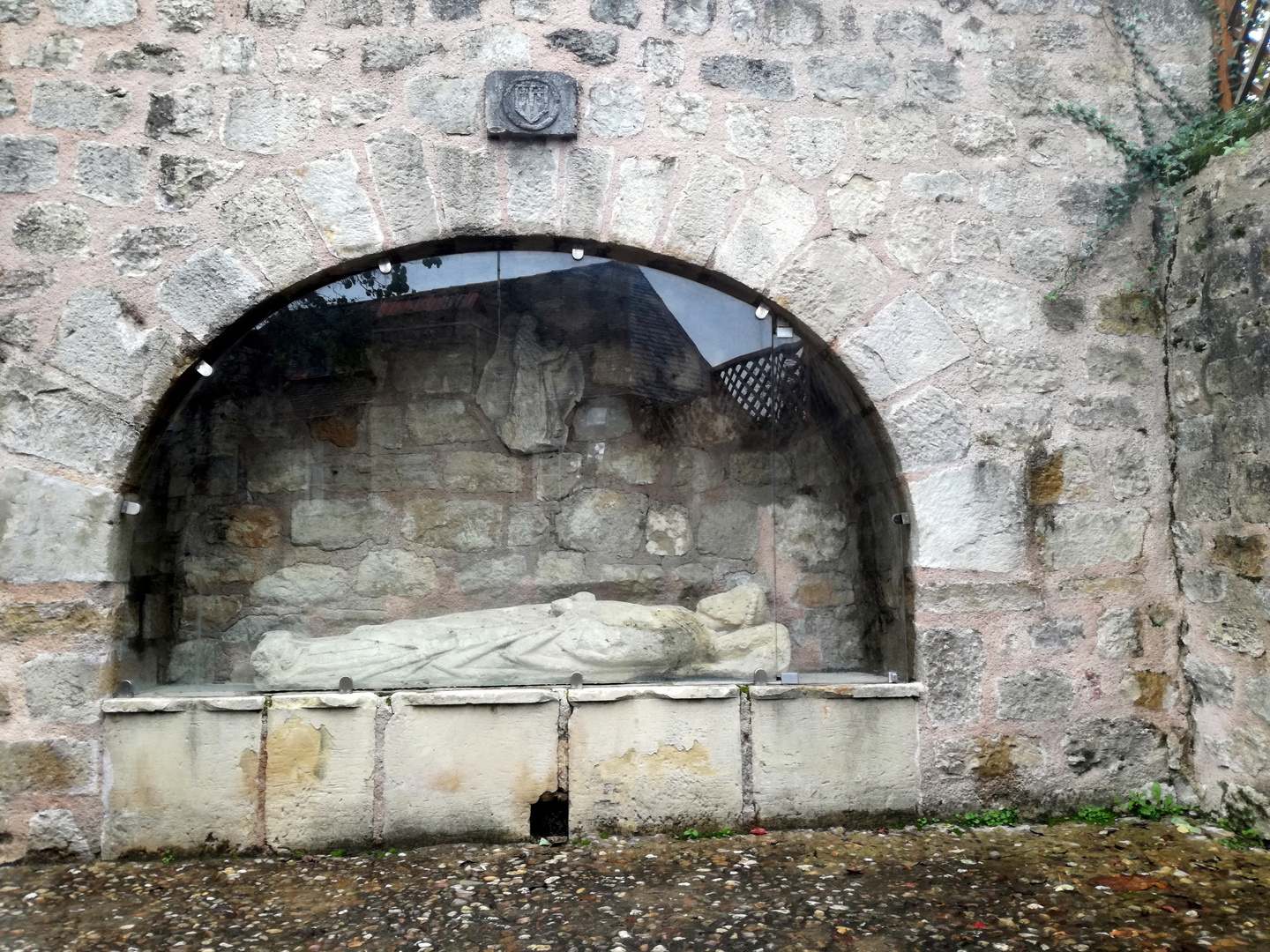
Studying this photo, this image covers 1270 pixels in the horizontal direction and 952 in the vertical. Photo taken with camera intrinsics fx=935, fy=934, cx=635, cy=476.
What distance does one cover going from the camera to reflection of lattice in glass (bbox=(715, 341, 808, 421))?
10.3ft

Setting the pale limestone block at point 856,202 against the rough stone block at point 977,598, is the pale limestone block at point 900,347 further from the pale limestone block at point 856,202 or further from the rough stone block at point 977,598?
the rough stone block at point 977,598

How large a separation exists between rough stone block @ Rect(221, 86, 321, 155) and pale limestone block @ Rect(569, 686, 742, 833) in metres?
1.95

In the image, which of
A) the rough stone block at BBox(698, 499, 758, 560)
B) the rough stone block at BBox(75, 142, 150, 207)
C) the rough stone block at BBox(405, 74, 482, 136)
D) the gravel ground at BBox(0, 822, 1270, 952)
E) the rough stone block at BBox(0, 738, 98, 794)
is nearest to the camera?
the gravel ground at BBox(0, 822, 1270, 952)

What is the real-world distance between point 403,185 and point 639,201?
0.73 metres

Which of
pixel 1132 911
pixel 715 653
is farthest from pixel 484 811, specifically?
pixel 1132 911

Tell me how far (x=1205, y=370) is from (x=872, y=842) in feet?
5.87

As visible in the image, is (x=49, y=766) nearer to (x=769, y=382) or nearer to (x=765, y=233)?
(x=769, y=382)

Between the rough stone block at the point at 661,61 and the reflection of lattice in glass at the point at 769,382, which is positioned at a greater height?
the rough stone block at the point at 661,61

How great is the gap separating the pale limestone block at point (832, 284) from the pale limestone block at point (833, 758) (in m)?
1.18

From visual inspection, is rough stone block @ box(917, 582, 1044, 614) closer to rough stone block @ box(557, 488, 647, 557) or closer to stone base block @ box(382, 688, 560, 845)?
rough stone block @ box(557, 488, 647, 557)

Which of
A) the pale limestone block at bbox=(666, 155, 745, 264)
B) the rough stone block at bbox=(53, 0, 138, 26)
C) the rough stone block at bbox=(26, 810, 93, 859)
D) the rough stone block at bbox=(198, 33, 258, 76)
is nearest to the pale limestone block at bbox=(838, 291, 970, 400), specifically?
the pale limestone block at bbox=(666, 155, 745, 264)

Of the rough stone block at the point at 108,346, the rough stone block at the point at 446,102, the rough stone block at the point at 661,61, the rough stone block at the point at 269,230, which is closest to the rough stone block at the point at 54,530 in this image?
the rough stone block at the point at 108,346

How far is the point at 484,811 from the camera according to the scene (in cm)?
282

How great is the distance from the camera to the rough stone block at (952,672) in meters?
2.92
